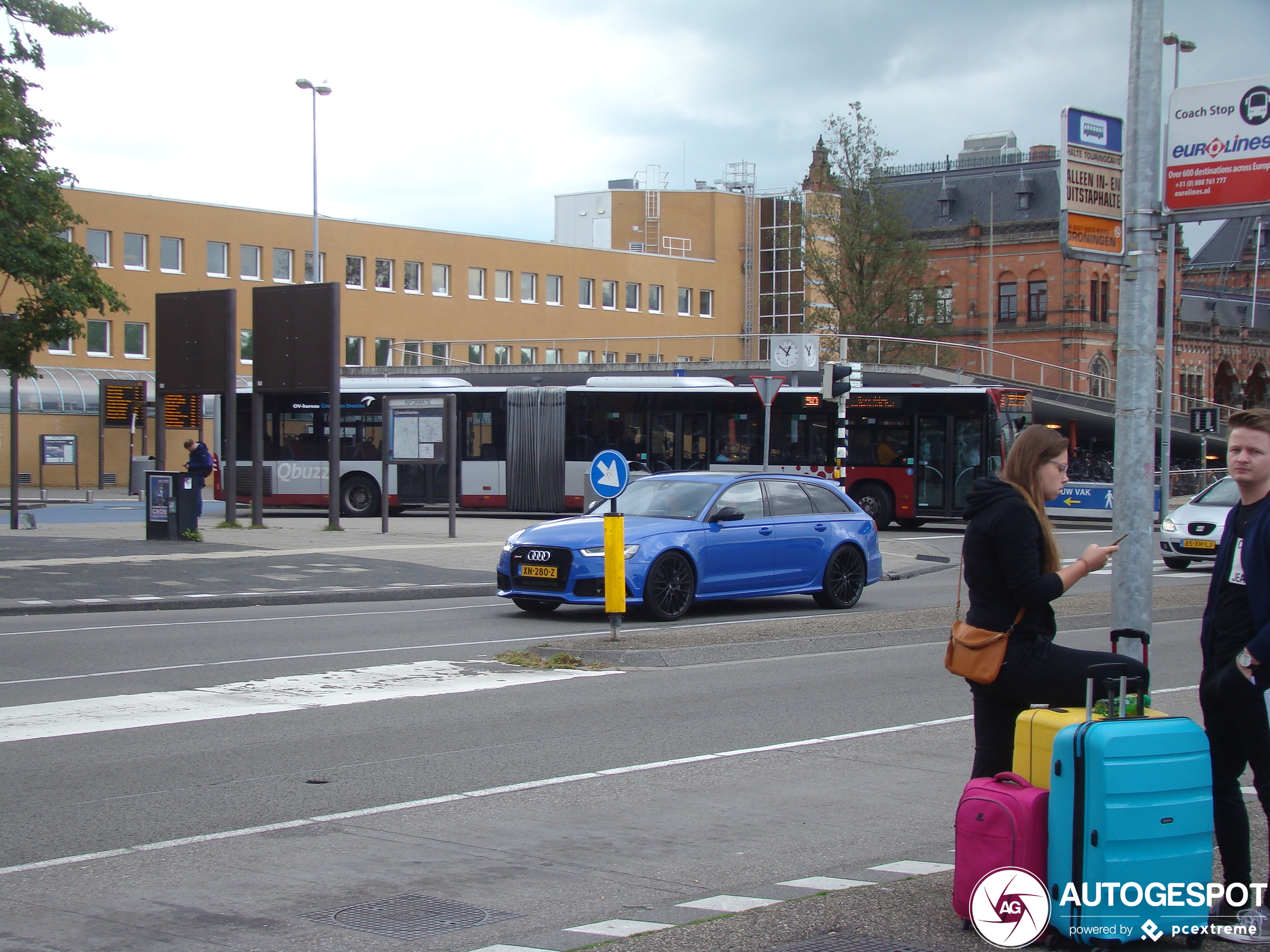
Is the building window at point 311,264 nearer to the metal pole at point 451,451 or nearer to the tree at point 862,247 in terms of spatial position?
the tree at point 862,247

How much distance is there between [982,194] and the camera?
84688mm

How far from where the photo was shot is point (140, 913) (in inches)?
196

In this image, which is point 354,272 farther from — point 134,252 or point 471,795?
point 471,795

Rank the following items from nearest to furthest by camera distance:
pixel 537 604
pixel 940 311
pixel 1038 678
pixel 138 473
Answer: pixel 1038 678
pixel 537 604
pixel 138 473
pixel 940 311

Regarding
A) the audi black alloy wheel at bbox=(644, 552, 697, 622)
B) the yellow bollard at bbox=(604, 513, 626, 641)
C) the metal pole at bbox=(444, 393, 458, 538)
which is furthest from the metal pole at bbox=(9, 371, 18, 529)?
the yellow bollard at bbox=(604, 513, 626, 641)

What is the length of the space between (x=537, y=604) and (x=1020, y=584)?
10761 mm

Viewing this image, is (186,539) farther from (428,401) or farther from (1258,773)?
(1258,773)

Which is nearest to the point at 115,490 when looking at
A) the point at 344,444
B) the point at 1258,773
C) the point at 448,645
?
the point at 344,444

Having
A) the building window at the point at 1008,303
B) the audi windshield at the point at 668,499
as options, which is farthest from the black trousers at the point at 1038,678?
the building window at the point at 1008,303

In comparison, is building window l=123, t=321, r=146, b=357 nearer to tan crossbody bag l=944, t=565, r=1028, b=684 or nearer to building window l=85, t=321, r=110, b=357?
building window l=85, t=321, r=110, b=357

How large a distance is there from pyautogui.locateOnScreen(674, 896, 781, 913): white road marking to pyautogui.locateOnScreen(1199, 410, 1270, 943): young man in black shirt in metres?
1.57

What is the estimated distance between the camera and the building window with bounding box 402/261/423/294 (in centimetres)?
6400

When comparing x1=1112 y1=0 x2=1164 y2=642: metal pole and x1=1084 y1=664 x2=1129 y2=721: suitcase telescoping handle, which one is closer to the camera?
x1=1084 y1=664 x2=1129 y2=721: suitcase telescoping handle

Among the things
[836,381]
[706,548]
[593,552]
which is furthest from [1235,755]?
[836,381]
